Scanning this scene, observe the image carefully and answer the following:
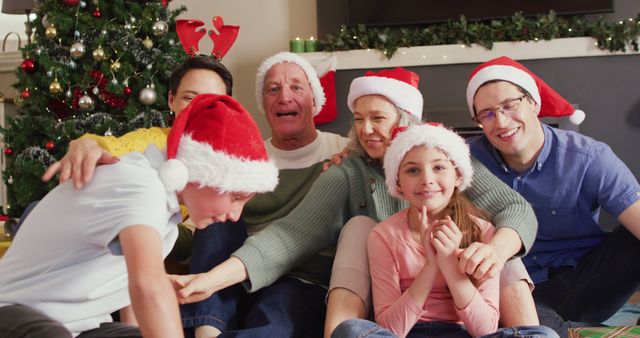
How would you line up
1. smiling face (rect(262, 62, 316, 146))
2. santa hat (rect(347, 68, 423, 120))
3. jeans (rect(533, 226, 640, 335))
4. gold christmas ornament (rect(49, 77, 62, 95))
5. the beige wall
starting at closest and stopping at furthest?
jeans (rect(533, 226, 640, 335)), santa hat (rect(347, 68, 423, 120)), smiling face (rect(262, 62, 316, 146)), gold christmas ornament (rect(49, 77, 62, 95)), the beige wall

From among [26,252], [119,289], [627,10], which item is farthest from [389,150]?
[627,10]

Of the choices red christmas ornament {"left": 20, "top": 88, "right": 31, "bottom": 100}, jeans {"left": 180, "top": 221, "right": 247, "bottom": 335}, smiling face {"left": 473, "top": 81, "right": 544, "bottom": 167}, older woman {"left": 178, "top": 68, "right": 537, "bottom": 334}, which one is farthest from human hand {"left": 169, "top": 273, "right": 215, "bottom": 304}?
red christmas ornament {"left": 20, "top": 88, "right": 31, "bottom": 100}

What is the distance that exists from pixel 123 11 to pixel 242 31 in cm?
129

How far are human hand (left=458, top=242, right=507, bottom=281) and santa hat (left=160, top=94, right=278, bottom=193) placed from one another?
496 millimetres

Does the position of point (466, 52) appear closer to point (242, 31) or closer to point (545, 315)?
point (242, 31)

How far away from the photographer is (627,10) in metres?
4.31

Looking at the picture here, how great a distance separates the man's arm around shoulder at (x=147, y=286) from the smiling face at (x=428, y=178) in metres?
0.75

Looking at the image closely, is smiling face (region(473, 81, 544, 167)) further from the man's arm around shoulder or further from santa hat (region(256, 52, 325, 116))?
the man's arm around shoulder

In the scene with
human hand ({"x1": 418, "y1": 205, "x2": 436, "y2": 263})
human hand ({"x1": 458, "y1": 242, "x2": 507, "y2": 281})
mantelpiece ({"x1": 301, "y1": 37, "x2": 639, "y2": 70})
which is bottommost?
human hand ({"x1": 458, "y1": 242, "x2": 507, "y2": 281})

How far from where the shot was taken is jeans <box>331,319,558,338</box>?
157 cm

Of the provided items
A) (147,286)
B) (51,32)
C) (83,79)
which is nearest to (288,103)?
(147,286)

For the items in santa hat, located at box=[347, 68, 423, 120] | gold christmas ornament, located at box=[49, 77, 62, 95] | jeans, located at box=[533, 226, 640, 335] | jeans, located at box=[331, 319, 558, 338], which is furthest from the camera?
gold christmas ornament, located at box=[49, 77, 62, 95]

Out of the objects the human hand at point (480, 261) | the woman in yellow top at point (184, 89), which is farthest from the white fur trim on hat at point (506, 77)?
the woman in yellow top at point (184, 89)

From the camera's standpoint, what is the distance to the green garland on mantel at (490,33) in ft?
13.5
